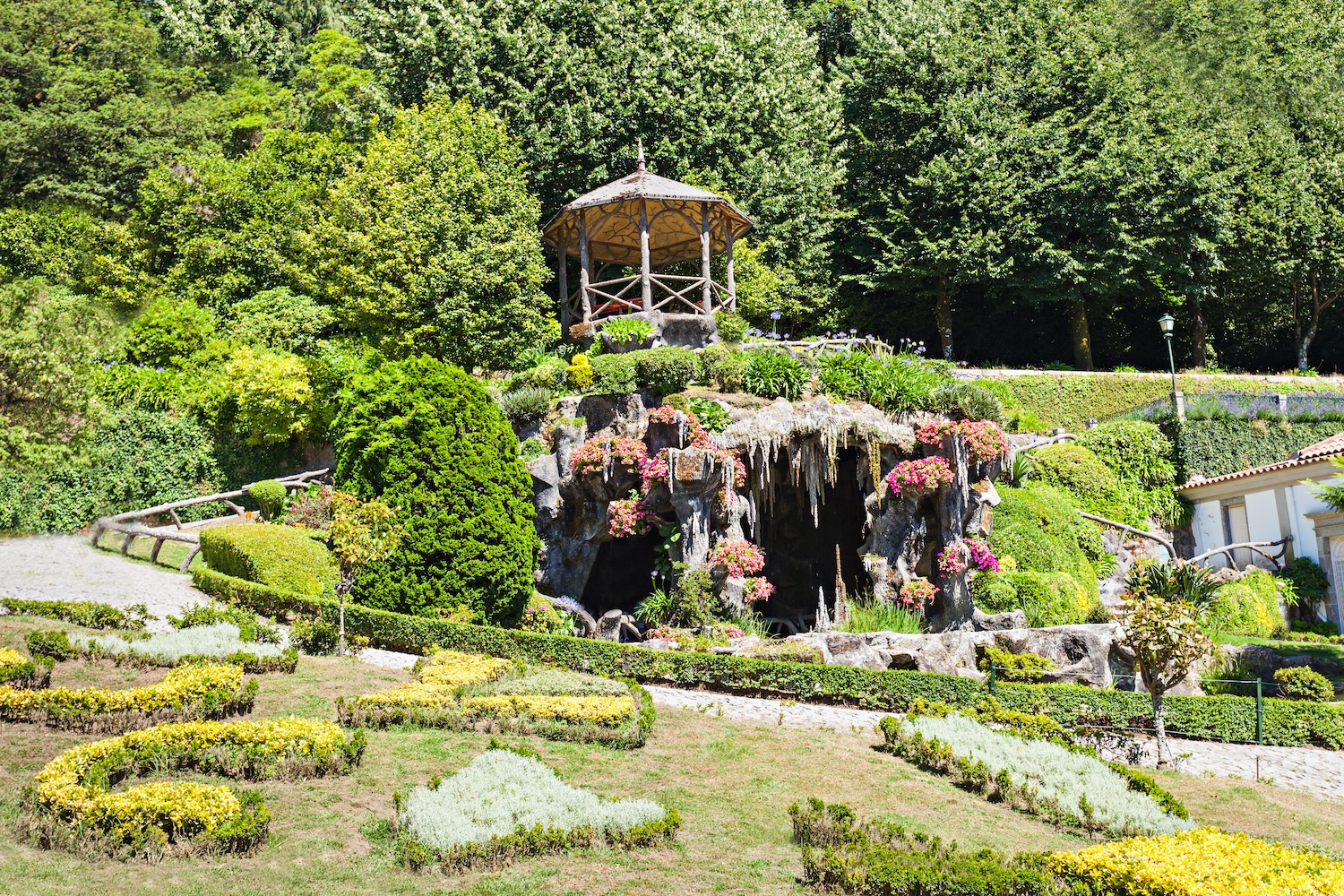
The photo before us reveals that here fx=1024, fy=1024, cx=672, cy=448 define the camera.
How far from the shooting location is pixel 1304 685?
19.2 meters

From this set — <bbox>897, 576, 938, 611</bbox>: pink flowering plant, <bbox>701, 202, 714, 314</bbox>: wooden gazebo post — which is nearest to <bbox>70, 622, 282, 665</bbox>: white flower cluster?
<bbox>897, 576, 938, 611</bbox>: pink flowering plant

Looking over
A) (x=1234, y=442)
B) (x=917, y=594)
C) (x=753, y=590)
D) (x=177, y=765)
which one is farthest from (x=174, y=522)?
(x=1234, y=442)

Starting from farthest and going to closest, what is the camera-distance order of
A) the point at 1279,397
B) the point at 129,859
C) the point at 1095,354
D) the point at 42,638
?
the point at 1095,354 < the point at 1279,397 < the point at 42,638 < the point at 129,859

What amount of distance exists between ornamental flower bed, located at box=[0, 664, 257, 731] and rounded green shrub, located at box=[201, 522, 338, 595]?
6.39 metres

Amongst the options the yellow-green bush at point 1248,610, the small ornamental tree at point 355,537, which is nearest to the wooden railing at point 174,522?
the small ornamental tree at point 355,537

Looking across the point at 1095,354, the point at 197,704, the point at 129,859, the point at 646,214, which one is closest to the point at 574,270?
the point at 646,214

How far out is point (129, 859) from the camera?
8773mm

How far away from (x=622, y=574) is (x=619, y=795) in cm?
1495

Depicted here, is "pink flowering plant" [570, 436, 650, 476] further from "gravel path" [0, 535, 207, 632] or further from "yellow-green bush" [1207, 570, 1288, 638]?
"yellow-green bush" [1207, 570, 1288, 638]

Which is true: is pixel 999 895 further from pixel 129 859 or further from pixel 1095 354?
pixel 1095 354

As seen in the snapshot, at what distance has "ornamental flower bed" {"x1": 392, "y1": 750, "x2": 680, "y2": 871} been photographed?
370 inches

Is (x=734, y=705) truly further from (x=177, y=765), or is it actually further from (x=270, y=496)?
(x=270, y=496)

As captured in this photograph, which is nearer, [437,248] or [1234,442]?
[437,248]

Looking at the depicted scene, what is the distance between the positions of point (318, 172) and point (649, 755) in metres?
27.9
